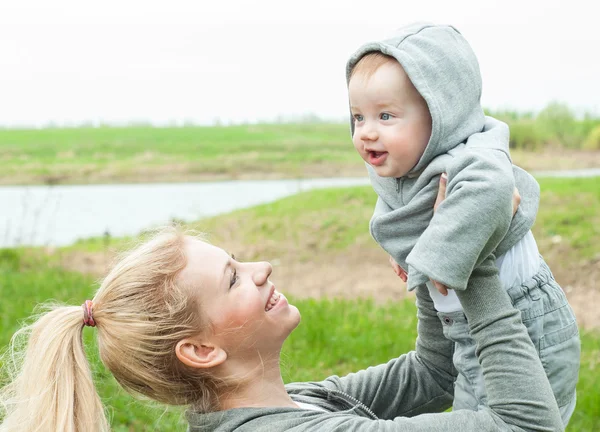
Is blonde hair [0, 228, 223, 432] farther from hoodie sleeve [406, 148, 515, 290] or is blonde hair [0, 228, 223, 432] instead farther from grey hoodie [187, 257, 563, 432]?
hoodie sleeve [406, 148, 515, 290]

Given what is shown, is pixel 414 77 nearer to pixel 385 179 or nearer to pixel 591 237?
A: pixel 385 179

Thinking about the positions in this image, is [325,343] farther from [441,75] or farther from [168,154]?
[168,154]

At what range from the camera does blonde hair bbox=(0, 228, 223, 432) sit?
214cm

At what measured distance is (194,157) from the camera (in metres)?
25.5

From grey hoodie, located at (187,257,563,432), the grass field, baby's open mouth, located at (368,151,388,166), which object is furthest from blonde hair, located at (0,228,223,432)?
the grass field

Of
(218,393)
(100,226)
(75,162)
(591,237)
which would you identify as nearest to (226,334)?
(218,393)

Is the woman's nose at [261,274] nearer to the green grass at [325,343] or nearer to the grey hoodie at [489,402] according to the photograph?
the grey hoodie at [489,402]

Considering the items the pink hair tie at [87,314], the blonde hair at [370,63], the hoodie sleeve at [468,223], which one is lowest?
the pink hair tie at [87,314]

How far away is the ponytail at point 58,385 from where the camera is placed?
213 cm

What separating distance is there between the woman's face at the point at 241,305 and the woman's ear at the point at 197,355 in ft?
0.08

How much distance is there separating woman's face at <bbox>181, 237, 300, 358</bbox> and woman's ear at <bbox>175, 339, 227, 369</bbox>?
25mm

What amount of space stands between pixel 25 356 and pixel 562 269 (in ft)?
19.4

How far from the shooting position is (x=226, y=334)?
216cm

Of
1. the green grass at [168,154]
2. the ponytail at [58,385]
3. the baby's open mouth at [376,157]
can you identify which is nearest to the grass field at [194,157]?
the green grass at [168,154]
